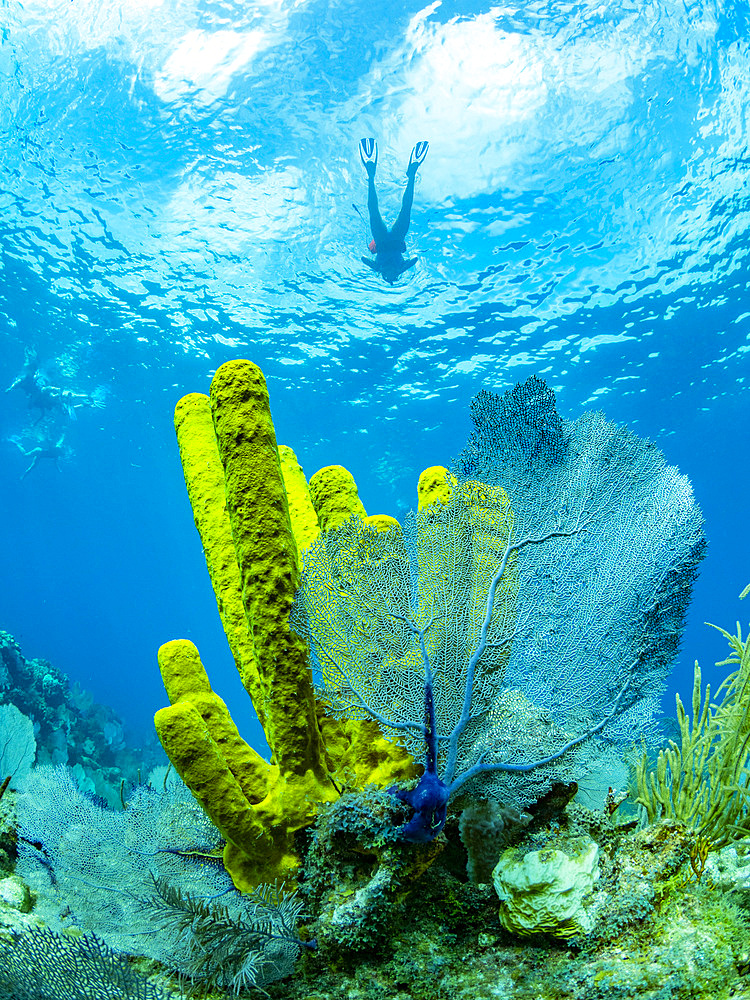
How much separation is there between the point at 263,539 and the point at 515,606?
4.10 feet

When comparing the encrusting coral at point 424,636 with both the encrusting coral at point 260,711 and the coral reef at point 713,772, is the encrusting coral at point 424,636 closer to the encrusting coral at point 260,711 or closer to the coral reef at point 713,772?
the encrusting coral at point 260,711

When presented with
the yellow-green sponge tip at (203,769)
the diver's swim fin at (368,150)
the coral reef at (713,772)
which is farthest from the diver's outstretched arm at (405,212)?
the yellow-green sponge tip at (203,769)

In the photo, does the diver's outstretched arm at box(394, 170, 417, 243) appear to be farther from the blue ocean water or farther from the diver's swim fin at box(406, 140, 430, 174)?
the blue ocean water

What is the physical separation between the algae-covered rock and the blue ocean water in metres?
9.73

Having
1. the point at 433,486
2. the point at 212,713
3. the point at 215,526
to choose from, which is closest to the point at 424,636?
the point at 433,486

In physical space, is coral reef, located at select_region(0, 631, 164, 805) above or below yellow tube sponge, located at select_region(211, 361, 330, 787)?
above

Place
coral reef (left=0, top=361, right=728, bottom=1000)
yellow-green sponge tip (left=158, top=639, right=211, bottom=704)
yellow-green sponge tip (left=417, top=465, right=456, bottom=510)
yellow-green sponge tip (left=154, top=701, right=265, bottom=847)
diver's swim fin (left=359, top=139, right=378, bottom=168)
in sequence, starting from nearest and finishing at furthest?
coral reef (left=0, top=361, right=728, bottom=1000) → yellow-green sponge tip (left=154, top=701, right=265, bottom=847) → yellow-green sponge tip (left=158, top=639, right=211, bottom=704) → yellow-green sponge tip (left=417, top=465, right=456, bottom=510) → diver's swim fin (left=359, top=139, right=378, bottom=168)

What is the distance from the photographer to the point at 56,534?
65688 millimetres

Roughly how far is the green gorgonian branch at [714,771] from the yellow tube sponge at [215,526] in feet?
7.61

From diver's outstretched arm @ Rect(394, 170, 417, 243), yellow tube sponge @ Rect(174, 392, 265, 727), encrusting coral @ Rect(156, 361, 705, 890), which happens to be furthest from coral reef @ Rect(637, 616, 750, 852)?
diver's outstretched arm @ Rect(394, 170, 417, 243)

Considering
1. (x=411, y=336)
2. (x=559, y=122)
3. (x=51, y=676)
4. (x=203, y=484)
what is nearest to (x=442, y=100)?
(x=559, y=122)

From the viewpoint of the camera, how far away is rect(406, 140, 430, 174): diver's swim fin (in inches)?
431

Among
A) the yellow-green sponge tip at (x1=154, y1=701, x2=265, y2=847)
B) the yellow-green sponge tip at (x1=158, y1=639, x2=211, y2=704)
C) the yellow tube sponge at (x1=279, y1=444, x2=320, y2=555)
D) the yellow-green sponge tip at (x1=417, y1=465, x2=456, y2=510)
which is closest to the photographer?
the yellow-green sponge tip at (x1=154, y1=701, x2=265, y2=847)

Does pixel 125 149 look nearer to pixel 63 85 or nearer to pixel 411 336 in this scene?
pixel 63 85
